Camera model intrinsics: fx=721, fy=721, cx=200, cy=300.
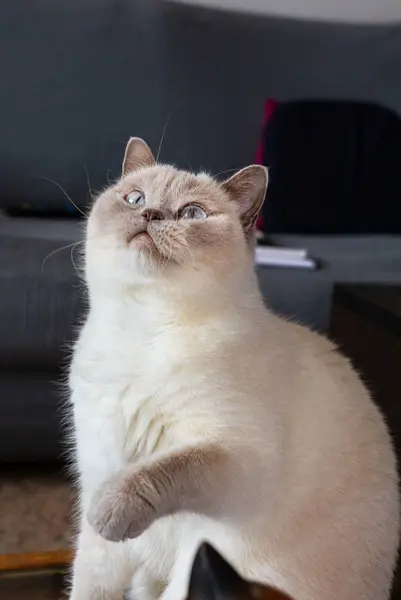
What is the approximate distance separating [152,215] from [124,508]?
44 cm

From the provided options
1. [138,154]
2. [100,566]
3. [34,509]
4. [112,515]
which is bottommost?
[34,509]

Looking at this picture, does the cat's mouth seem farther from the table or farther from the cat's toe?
the table

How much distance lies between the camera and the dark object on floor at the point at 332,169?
2.79m

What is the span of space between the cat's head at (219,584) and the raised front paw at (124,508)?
0.72 ft

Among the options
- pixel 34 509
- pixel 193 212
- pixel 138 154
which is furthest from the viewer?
pixel 34 509

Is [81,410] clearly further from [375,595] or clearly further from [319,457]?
[375,595]

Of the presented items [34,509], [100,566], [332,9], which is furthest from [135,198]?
[332,9]

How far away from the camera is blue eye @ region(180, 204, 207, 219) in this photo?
1145 mm

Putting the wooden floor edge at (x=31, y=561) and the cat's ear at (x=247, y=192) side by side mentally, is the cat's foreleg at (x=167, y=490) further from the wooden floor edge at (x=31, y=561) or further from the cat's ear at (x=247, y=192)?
the cat's ear at (x=247, y=192)

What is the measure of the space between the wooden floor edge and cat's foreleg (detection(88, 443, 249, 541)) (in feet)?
0.64

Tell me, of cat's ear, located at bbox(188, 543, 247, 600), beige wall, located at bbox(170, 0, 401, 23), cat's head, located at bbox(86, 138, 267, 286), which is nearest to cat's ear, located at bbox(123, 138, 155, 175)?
cat's head, located at bbox(86, 138, 267, 286)

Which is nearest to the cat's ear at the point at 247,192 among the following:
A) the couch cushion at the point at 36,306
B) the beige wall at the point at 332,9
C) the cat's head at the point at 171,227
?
the cat's head at the point at 171,227

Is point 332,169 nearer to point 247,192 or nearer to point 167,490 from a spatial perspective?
point 247,192

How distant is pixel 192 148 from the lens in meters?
2.77
